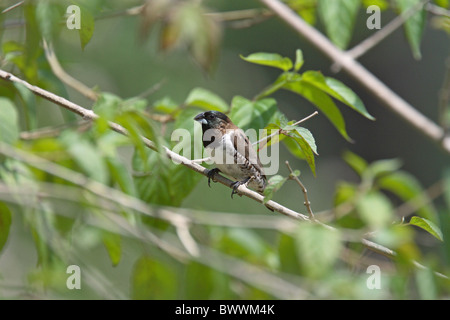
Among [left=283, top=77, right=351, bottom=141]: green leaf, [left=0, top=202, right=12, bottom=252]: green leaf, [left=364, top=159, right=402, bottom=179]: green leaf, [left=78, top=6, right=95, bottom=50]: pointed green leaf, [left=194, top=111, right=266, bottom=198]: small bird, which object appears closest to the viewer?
[left=78, top=6, right=95, bottom=50]: pointed green leaf

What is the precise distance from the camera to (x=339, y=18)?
1.70 metres

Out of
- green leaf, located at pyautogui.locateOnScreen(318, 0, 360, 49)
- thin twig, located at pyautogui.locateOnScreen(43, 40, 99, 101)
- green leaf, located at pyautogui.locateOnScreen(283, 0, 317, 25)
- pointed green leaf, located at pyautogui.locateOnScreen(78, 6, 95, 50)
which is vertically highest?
green leaf, located at pyautogui.locateOnScreen(283, 0, 317, 25)

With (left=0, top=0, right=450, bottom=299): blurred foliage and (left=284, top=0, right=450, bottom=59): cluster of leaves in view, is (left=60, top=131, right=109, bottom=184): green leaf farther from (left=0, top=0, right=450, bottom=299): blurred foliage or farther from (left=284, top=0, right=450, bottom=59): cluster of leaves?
(left=284, top=0, right=450, bottom=59): cluster of leaves

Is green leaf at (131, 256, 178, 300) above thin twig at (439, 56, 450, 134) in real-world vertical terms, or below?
below

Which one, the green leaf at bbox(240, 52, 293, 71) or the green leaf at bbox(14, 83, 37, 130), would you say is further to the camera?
the green leaf at bbox(240, 52, 293, 71)

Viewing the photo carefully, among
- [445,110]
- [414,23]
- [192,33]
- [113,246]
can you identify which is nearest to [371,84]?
[445,110]

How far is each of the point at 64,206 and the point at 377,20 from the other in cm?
230

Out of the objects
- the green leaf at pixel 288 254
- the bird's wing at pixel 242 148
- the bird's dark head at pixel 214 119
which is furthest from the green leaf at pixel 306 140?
the bird's dark head at pixel 214 119

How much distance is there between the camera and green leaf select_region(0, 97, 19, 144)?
1697mm

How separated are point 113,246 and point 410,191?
130 cm

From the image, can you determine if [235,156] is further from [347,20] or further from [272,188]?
[347,20]

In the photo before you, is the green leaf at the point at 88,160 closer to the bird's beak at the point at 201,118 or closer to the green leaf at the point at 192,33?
the green leaf at the point at 192,33

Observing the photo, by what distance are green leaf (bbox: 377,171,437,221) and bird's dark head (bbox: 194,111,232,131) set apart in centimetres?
109

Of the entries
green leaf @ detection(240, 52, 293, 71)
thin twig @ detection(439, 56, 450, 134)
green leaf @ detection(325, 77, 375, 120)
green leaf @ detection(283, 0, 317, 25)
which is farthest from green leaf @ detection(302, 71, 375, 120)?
green leaf @ detection(283, 0, 317, 25)
